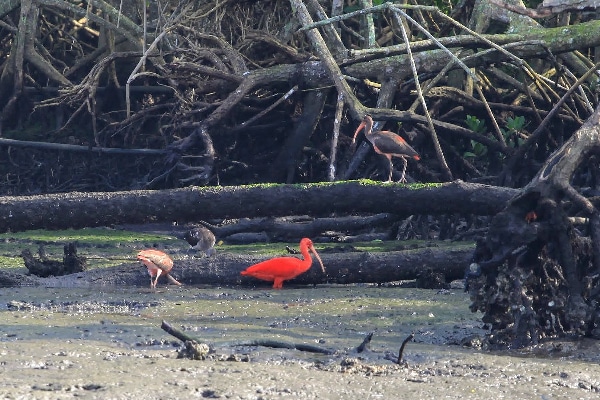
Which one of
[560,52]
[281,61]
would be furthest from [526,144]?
[281,61]

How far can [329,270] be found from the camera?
25.3 ft

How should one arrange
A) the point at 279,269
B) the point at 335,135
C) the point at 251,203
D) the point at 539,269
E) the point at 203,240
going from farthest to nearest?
1. the point at 335,135
2. the point at 203,240
3. the point at 251,203
4. the point at 279,269
5. the point at 539,269

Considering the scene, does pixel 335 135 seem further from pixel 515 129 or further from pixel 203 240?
pixel 515 129

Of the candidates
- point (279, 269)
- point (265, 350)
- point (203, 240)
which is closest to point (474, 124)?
point (203, 240)

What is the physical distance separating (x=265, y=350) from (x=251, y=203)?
254cm

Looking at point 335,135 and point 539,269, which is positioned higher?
point 335,135

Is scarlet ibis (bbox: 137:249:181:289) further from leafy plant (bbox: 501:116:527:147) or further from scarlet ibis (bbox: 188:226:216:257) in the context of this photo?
leafy plant (bbox: 501:116:527:147)

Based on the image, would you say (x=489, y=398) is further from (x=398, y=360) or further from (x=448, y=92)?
(x=448, y=92)

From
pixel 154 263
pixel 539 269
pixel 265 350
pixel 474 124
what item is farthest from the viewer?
pixel 474 124

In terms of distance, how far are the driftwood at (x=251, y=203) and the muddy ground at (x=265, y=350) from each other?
56 cm

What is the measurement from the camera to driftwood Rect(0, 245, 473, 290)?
764 centimetres

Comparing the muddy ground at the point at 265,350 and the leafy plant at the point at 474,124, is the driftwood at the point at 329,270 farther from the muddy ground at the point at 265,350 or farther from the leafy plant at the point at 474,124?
the leafy plant at the point at 474,124

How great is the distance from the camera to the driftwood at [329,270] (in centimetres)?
764

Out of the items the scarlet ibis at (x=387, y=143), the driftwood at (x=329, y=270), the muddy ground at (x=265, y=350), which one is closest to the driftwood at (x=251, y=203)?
the driftwood at (x=329, y=270)
